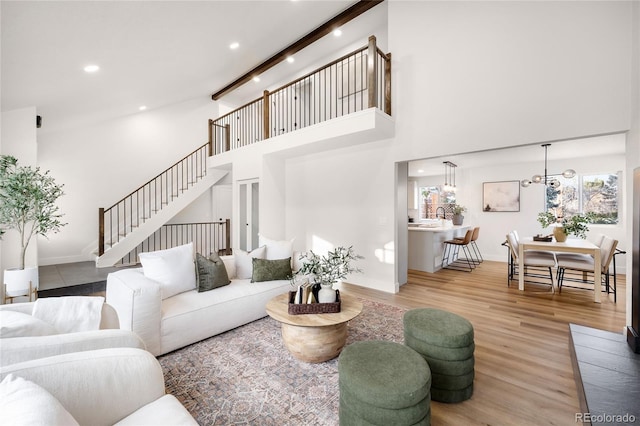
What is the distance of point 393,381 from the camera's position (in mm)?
1460

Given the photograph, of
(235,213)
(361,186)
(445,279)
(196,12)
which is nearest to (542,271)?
(445,279)

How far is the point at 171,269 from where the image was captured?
285 centimetres

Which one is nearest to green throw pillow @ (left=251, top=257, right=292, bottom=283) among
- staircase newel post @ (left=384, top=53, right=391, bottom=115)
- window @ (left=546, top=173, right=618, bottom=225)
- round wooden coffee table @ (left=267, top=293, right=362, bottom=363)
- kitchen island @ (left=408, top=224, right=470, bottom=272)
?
round wooden coffee table @ (left=267, top=293, right=362, bottom=363)

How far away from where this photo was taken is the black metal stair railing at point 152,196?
21.0 feet

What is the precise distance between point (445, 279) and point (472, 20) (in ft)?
13.6

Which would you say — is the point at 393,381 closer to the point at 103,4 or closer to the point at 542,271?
the point at 103,4

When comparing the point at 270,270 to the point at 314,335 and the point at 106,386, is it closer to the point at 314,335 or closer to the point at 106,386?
the point at 314,335

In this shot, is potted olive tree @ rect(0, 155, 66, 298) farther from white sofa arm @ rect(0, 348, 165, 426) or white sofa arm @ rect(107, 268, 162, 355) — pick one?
white sofa arm @ rect(0, 348, 165, 426)

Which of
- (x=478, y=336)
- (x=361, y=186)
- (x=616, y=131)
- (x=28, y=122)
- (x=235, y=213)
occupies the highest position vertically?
(x=28, y=122)

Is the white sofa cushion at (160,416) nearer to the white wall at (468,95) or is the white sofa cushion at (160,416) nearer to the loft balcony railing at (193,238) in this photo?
the white wall at (468,95)

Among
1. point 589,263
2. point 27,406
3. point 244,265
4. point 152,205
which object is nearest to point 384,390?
point 27,406

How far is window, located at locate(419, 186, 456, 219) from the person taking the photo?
7969 millimetres

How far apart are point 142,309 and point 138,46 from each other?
345cm

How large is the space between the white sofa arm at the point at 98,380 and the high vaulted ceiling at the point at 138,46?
3.05 meters
